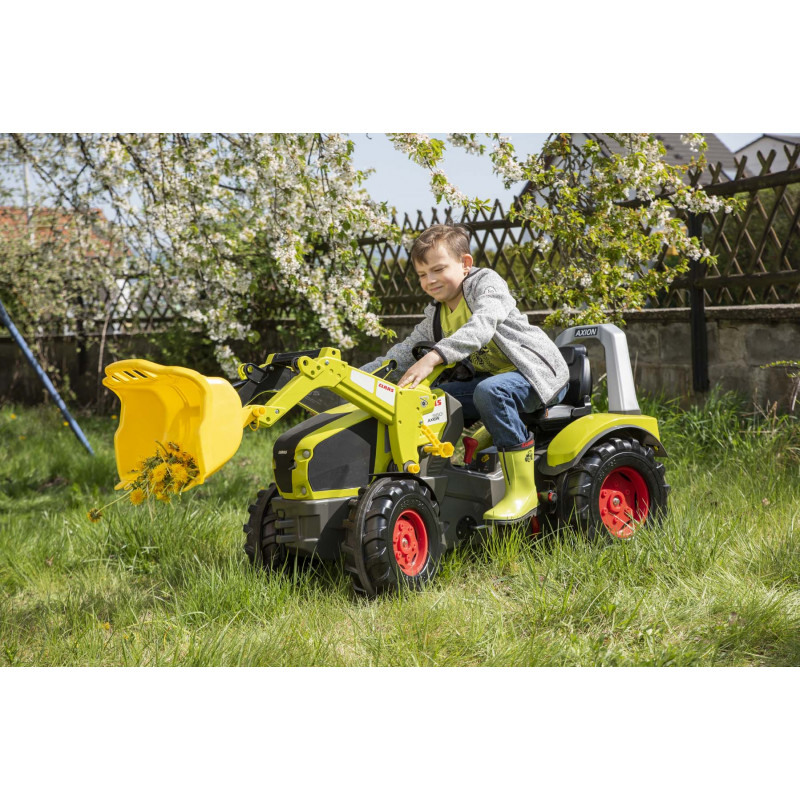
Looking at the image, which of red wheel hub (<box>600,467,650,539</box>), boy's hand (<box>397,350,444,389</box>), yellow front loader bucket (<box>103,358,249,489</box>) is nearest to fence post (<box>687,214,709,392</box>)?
red wheel hub (<box>600,467,650,539</box>)

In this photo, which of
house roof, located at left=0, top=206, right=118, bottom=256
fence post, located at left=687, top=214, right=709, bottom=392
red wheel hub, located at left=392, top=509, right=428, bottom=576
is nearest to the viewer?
red wheel hub, located at left=392, top=509, right=428, bottom=576

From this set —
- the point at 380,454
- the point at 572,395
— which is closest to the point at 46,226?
the point at 380,454

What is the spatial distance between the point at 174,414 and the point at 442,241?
1.45 metres

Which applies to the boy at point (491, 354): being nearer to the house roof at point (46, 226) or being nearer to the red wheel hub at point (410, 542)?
the red wheel hub at point (410, 542)

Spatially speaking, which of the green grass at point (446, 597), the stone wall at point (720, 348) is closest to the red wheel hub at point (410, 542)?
the green grass at point (446, 597)

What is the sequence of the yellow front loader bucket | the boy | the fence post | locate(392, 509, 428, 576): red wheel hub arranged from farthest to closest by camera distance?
the fence post
the boy
locate(392, 509, 428, 576): red wheel hub
the yellow front loader bucket

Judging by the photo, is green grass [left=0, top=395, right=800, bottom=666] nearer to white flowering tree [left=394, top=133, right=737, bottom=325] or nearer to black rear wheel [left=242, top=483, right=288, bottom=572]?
black rear wheel [left=242, top=483, right=288, bottom=572]

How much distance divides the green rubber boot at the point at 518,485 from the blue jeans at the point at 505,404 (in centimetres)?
5

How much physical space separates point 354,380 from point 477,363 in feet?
2.94

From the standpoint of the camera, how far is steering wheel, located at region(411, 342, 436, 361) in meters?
3.60

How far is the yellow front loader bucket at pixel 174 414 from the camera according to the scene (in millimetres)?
2613

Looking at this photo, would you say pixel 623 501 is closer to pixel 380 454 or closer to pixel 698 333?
pixel 380 454

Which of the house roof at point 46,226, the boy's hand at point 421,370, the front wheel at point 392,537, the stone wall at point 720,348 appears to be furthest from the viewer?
the house roof at point 46,226

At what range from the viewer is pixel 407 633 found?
2.82 meters
